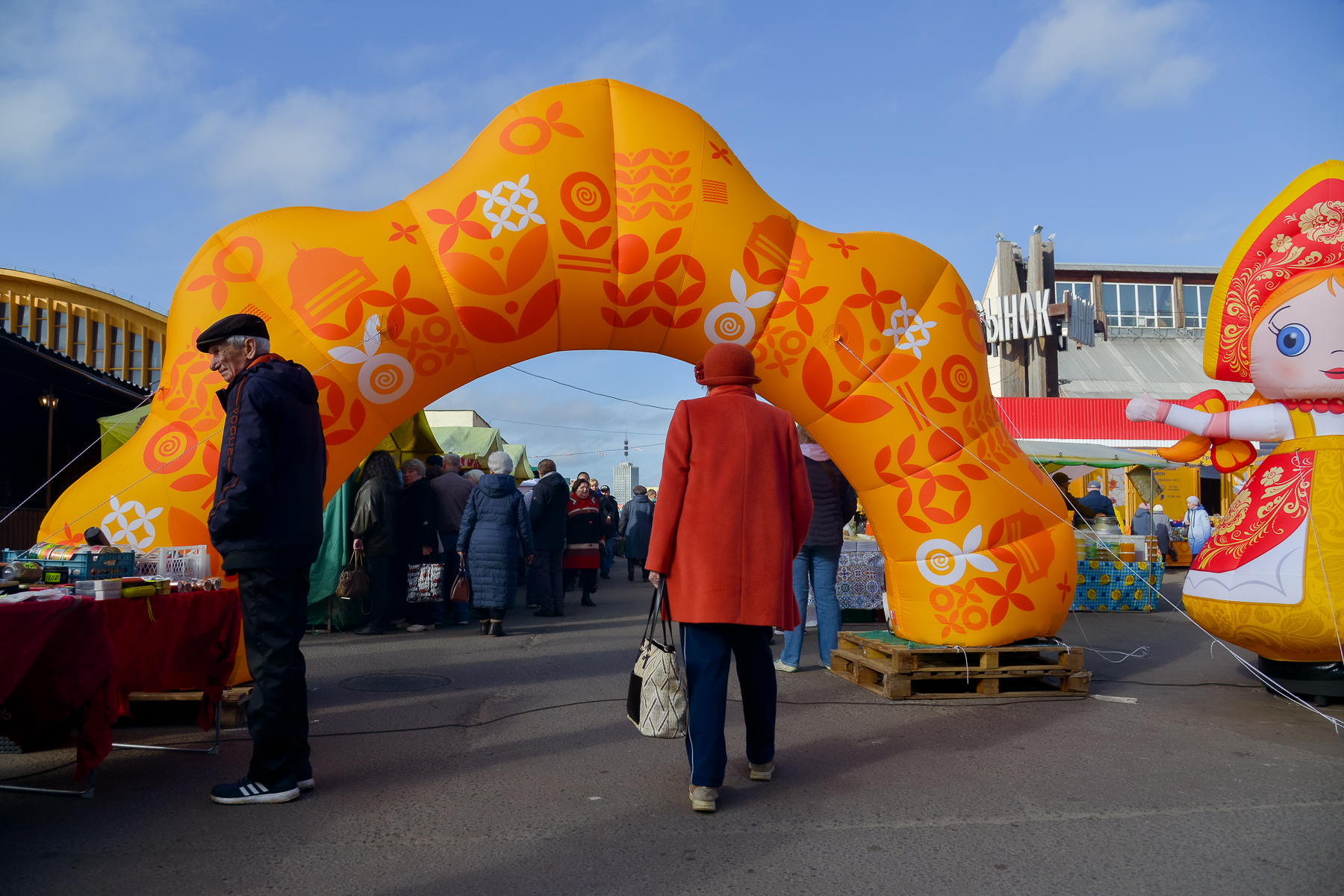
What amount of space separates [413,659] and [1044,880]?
575 cm

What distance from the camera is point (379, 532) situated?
362 inches

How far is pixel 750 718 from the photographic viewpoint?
423 centimetres

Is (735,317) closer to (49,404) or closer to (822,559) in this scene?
(822,559)

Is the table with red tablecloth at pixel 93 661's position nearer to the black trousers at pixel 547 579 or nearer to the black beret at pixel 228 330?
the black beret at pixel 228 330

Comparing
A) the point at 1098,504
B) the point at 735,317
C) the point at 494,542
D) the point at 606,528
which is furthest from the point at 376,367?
the point at 606,528

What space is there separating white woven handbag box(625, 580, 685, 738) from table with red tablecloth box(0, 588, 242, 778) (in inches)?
83.8

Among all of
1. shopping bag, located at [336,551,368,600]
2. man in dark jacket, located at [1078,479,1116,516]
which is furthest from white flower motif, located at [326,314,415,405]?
man in dark jacket, located at [1078,479,1116,516]

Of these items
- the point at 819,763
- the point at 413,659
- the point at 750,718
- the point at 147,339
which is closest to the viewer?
the point at 750,718

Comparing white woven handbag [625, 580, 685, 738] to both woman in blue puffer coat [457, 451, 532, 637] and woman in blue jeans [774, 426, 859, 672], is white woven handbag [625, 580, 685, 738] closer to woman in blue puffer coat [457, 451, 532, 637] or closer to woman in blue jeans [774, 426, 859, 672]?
woman in blue jeans [774, 426, 859, 672]

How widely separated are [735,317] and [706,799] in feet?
11.0

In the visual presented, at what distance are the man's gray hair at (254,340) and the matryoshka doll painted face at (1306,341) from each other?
6090mm

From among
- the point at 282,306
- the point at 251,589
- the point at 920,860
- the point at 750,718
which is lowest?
the point at 920,860

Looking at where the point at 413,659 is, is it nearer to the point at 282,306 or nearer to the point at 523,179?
the point at 282,306

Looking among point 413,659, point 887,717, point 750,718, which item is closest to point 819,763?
point 750,718
